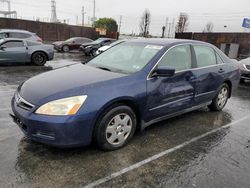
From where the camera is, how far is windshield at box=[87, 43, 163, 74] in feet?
12.3

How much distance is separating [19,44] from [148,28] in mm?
51408

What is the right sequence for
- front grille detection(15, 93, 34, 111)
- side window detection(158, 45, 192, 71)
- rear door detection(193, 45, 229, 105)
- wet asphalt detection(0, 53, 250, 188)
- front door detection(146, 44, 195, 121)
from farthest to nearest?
1. rear door detection(193, 45, 229, 105)
2. side window detection(158, 45, 192, 71)
3. front door detection(146, 44, 195, 121)
4. front grille detection(15, 93, 34, 111)
5. wet asphalt detection(0, 53, 250, 188)

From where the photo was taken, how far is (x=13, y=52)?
32.9 ft

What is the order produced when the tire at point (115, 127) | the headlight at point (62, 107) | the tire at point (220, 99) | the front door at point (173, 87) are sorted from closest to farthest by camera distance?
1. the headlight at point (62, 107)
2. the tire at point (115, 127)
3. the front door at point (173, 87)
4. the tire at point (220, 99)

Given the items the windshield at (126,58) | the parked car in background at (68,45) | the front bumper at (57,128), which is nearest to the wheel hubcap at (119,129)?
the front bumper at (57,128)

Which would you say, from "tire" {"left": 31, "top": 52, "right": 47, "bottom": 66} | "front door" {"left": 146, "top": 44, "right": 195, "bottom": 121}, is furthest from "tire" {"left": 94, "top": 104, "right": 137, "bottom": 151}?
"tire" {"left": 31, "top": 52, "right": 47, "bottom": 66}

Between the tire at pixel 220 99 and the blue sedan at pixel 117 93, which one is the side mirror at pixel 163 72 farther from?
the tire at pixel 220 99

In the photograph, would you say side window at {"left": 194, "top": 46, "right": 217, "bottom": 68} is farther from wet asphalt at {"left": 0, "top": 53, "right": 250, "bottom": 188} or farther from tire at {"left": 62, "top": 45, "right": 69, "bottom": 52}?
tire at {"left": 62, "top": 45, "right": 69, "bottom": 52}

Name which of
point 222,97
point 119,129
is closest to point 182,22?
point 222,97

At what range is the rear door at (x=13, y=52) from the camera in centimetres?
983

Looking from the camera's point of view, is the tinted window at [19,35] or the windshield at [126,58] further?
the tinted window at [19,35]

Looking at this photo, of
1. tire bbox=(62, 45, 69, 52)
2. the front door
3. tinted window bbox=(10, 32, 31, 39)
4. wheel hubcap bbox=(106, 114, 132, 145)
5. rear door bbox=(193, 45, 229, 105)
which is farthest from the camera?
tire bbox=(62, 45, 69, 52)

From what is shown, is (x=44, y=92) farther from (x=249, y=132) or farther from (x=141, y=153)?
(x=249, y=132)

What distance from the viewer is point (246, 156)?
11.3 feet
